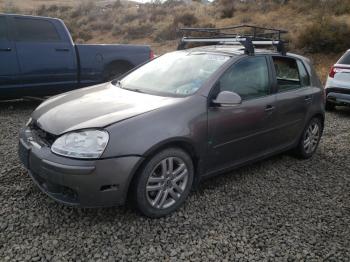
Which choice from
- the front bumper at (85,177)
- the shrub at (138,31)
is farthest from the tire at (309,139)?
the shrub at (138,31)

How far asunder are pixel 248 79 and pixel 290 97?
0.82 meters

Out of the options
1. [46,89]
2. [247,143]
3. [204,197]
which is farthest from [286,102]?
[46,89]

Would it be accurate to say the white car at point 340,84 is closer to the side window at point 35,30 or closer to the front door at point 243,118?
the front door at point 243,118

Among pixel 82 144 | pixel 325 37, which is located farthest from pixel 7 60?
pixel 325 37

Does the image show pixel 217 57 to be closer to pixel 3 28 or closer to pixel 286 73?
pixel 286 73

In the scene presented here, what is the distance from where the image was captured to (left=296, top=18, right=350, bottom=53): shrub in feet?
50.7

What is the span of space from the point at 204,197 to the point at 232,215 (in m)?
0.41

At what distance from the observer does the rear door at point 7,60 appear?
6551 millimetres

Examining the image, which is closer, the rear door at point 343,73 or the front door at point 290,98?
the front door at point 290,98

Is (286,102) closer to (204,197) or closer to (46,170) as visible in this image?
(204,197)

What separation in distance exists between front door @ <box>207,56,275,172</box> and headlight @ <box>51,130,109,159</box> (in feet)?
3.70

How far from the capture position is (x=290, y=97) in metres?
4.69

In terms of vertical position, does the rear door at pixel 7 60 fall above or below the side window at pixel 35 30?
below

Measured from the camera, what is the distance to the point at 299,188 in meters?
4.31
